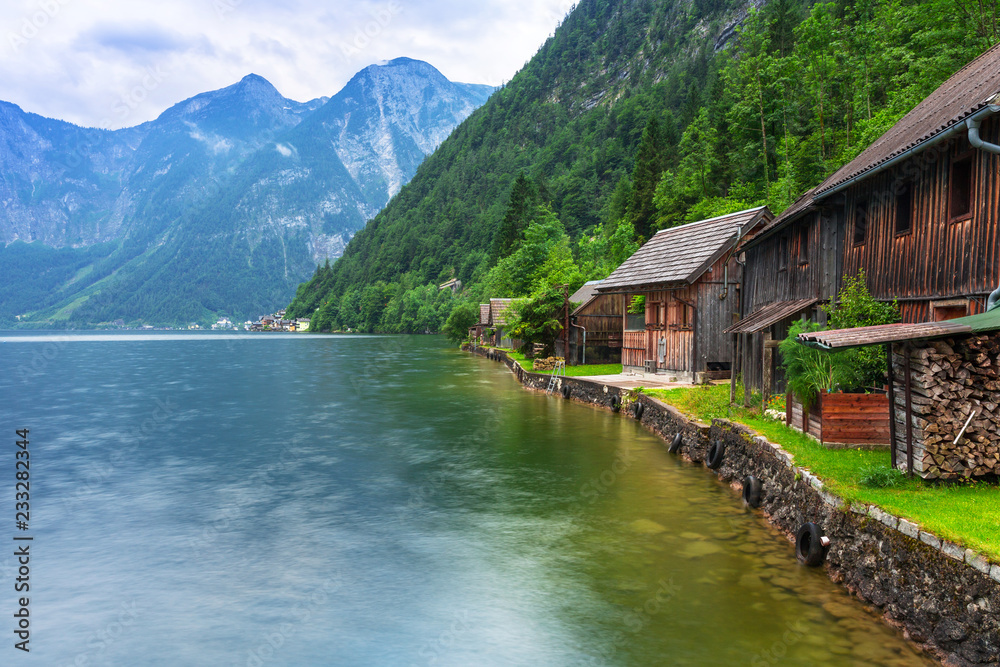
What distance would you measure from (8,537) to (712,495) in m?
15.9

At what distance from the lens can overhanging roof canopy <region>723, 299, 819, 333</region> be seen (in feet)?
60.4

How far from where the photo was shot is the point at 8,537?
13836 mm

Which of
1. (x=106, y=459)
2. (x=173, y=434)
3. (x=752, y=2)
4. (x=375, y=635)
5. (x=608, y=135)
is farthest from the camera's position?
(x=608, y=135)

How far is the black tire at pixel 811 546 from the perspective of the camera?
10.2 meters

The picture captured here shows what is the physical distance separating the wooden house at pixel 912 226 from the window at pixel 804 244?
37 mm

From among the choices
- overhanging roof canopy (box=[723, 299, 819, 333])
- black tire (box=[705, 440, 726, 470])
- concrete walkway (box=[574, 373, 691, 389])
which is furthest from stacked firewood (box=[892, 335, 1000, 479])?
concrete walkway (box=[574, 373, 691, 389])

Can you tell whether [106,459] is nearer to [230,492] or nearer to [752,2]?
[230,492]

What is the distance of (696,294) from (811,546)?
65.8ft

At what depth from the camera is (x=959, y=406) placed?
9.66 meters

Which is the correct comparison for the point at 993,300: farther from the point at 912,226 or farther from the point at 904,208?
the point at 904,208

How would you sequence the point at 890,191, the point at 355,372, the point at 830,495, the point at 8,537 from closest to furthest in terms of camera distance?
1. the point at 830,495
2. the point at 8,537
3. the point at 890,191
4. the point at 355,372

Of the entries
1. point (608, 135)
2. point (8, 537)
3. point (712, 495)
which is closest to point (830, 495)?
point (712, 495)

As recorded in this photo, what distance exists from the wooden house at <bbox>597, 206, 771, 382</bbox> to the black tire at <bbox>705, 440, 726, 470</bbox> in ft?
39.6

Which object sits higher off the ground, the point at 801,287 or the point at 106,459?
the point at 801,287
